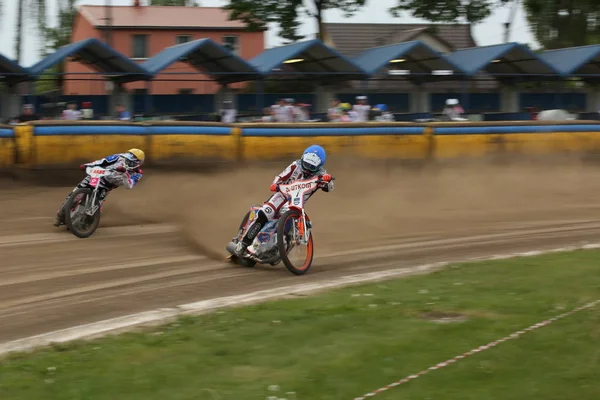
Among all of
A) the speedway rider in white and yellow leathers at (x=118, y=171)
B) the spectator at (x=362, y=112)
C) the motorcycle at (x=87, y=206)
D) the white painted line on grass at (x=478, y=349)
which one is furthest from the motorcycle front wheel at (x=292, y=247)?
the spectator at (x=362, y=112)

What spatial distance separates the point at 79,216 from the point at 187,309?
15.7ft

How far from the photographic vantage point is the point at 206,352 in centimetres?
697

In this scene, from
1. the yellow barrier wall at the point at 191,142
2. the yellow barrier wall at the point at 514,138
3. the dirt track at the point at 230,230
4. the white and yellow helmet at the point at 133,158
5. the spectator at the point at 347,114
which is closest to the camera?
the dirt track at the point at 230,230

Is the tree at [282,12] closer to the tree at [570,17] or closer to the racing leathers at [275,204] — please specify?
the tree at [570,17]

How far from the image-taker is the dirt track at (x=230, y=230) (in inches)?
392

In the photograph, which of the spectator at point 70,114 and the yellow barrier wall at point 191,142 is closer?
the yellow barrier wall at point 191,142

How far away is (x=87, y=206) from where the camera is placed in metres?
13.1

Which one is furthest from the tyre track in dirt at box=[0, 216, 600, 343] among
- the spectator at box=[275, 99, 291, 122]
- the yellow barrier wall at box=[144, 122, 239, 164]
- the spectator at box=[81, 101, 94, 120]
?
the spectator at box=[275, 99, 291, 122]

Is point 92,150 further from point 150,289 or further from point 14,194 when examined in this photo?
point 150,289

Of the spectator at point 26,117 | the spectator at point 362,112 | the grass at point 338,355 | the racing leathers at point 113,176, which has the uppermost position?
the spectator at point 362,112

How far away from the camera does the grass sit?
19.6 ft

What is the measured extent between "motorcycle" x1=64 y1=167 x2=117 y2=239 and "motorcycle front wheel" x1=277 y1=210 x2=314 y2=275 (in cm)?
359

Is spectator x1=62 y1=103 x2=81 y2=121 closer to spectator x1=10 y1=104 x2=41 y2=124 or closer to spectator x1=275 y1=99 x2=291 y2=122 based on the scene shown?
spectator x1=10 y1=104 x2=41 y2=124

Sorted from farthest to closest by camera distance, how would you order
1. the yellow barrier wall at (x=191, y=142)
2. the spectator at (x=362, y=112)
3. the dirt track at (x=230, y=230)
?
the spectator at (x=362, y=112), the yellow barrier wall at (x=191, y=142), the dirt track at (x=230, y=230)
